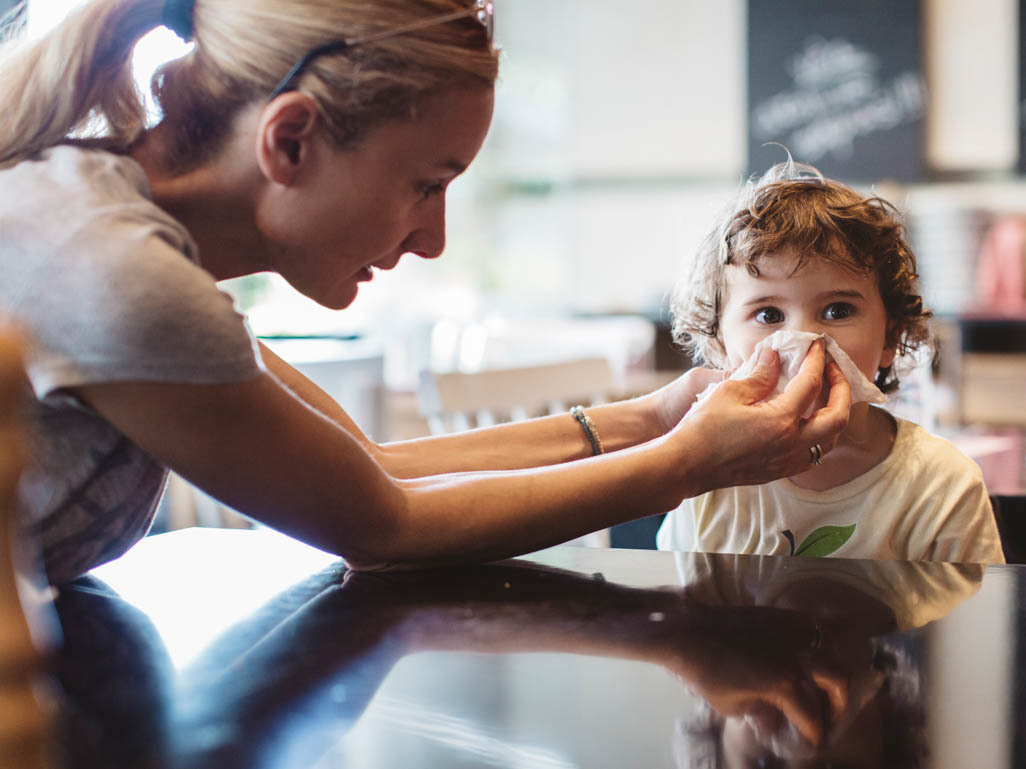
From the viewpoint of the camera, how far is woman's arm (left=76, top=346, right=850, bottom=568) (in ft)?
2.27

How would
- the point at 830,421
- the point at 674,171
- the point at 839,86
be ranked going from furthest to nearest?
the point at 674,171 → the point at 839,86 → the point at 830,421

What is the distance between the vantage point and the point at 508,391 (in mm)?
1992

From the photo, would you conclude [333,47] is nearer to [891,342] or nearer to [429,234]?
[429,234]

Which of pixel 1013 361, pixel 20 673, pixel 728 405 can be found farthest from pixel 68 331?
pixel 1013 361

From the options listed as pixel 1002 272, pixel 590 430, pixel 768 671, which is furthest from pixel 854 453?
pixel 1002 272

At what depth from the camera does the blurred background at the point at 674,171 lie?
429 cm

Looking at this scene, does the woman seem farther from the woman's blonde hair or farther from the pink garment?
the pink garment

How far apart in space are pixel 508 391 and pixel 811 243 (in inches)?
33.1

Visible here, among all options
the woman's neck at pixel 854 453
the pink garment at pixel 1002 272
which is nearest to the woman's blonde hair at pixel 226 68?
the woman's neck at pixel 854 453

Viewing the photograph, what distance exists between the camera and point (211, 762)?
1.53 feet

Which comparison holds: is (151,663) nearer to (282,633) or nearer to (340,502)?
(282,633)

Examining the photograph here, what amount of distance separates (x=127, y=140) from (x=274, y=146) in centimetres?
15

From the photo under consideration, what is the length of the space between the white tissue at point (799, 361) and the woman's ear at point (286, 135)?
0.53 metres

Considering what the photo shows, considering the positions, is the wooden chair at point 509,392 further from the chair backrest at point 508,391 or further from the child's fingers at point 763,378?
the child's fingers at point 763,378
